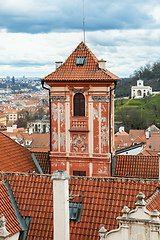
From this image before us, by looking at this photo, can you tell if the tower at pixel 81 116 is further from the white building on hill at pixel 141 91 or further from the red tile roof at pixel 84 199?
the white building on hill at pixel 141 91

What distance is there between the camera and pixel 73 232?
46.2 ft

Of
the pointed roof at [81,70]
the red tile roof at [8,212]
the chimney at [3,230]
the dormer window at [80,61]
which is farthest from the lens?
the dormer window at [80,61]

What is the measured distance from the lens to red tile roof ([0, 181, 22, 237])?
14.1 metres

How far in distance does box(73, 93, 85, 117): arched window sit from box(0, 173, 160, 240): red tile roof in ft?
21.4

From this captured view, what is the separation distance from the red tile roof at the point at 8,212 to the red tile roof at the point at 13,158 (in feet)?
14.6

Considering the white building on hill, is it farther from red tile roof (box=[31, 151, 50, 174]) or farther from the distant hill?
red tile roof (box=[31, 151, 50, 174])

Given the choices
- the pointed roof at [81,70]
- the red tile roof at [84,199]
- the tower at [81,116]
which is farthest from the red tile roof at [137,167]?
the red tile roof at [84,199]

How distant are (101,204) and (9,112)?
6018 inches

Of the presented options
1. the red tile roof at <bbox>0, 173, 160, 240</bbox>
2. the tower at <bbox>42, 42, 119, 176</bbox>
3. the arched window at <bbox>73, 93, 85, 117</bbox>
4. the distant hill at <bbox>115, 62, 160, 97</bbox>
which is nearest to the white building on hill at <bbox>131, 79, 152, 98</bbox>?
the distant hill at <bbox>115, 62, 160, 97</bbox>

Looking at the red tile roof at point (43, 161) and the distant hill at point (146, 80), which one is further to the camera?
the distant hill at point (146, 80)

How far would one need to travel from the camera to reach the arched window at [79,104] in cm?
2182

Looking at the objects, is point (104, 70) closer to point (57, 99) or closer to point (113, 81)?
point (113, 81)

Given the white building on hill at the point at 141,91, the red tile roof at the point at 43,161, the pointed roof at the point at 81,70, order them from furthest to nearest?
1. the white building on hill at the point at 141,91
2. the red tile roof at the point at 43,161
3. the pointed roof at the point at 81,70

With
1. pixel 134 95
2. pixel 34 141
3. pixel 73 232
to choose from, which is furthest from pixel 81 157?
pixel 134 95
